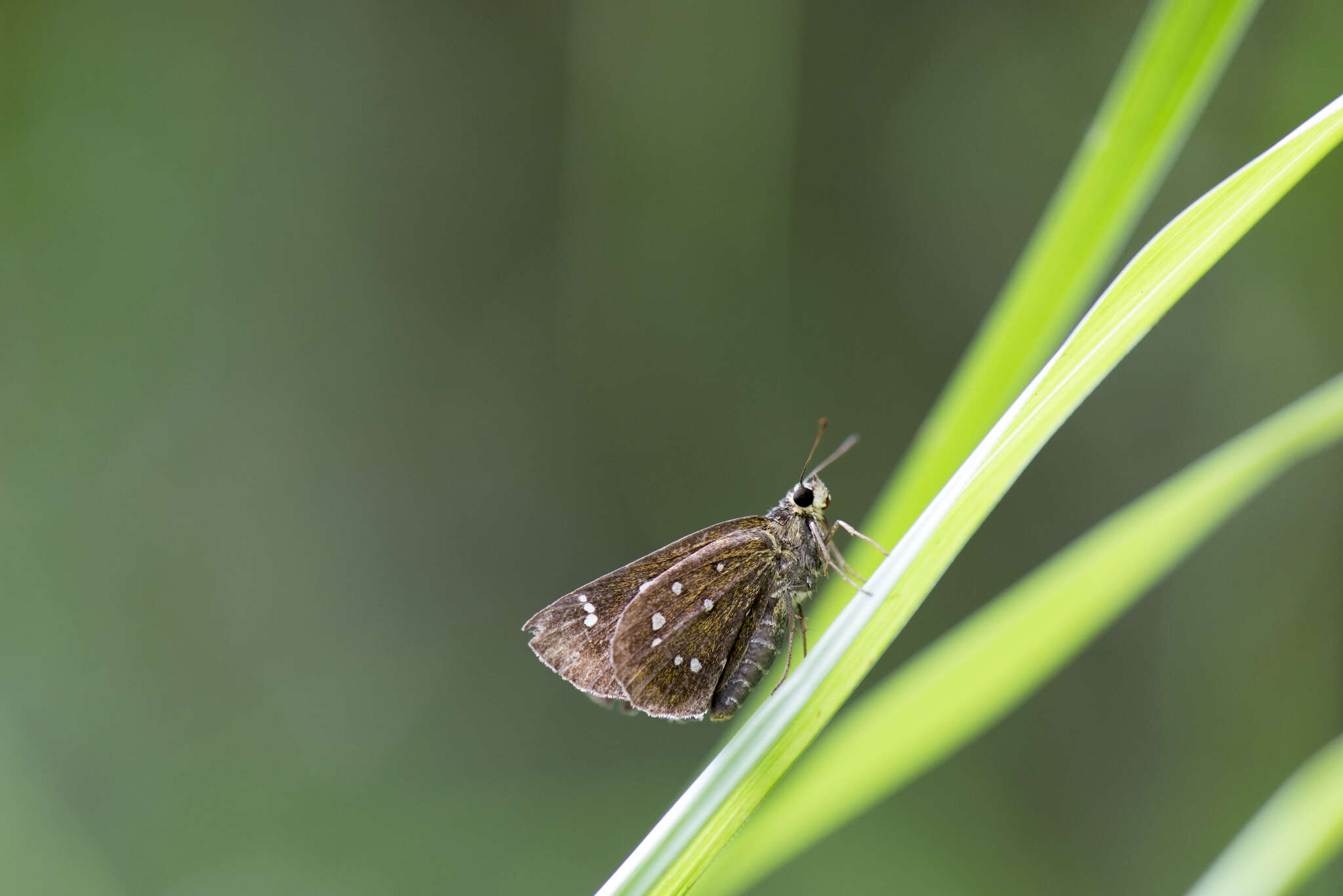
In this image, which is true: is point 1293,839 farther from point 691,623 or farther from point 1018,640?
point 691,623

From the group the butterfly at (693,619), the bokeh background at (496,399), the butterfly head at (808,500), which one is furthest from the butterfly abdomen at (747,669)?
the bokeh background at (496,399)

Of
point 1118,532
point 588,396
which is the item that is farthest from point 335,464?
point 1118,532

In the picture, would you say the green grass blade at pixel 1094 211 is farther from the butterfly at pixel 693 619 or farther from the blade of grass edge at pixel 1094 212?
the butterfly at pixel 693 619

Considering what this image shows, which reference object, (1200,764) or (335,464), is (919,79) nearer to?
(1200,764)

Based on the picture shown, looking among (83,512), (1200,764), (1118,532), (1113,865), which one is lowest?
(1113,865)

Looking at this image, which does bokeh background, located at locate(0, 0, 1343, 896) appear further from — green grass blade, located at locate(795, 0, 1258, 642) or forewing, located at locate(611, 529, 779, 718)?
green grass blade, located at locate(795, 0, 1258, 642)

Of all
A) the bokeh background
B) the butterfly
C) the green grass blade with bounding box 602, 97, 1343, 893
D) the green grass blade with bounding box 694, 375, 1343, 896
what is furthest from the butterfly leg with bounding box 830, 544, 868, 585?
the bokeh background
